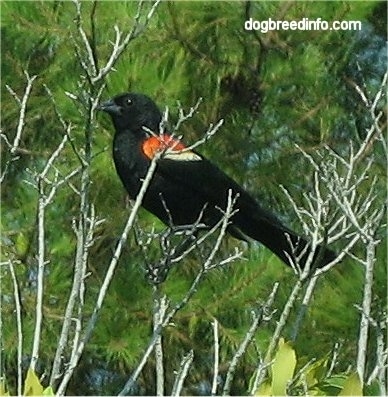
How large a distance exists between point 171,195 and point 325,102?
38cm

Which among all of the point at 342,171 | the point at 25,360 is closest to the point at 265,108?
the point at 342,171

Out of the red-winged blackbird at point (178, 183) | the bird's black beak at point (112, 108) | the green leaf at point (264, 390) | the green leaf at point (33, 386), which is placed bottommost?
the red-winged blackbird at point (178, 183)

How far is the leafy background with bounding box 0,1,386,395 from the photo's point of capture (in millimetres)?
2121

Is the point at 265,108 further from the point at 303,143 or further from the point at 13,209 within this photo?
the point at 13,209

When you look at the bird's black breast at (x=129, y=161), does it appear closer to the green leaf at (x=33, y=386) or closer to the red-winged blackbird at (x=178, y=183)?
the red-winged blackbird at (x=178, y=183)

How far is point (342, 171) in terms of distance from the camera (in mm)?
2010

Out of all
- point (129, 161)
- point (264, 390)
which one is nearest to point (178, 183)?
point (129, 161)

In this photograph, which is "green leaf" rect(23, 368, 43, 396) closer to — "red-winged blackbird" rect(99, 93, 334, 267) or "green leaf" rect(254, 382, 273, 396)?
"green leaf" rect(254, 382, 273, 396)

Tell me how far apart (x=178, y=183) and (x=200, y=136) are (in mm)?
112

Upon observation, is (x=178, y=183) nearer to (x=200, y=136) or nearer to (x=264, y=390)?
(x=200, y=136)

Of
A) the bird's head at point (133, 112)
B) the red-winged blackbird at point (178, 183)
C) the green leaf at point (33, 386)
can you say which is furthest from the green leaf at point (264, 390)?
the bird's head at point (133, 112)

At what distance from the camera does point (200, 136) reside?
217cm

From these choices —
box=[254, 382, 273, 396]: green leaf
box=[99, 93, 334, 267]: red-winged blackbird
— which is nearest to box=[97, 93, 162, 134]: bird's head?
box=[99, 93, 334, 267]: red-winged blackbird

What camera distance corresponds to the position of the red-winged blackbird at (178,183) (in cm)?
208
